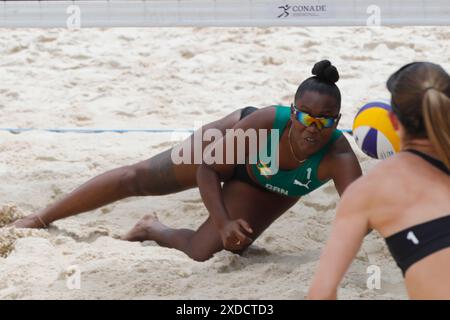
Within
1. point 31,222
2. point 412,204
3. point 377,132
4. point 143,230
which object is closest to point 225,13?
point 143,230

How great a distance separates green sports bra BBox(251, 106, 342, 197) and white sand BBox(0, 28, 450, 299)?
10.1 inches

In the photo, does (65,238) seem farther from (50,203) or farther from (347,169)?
(347,169)

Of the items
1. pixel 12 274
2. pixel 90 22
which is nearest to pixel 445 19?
pixel 90 22

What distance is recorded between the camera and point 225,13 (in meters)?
4.57

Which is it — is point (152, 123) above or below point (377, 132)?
below

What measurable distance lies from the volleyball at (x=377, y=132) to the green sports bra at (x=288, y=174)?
0.09m

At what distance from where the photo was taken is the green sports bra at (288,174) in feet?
10.4

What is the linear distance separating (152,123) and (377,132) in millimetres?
2103

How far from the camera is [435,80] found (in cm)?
194

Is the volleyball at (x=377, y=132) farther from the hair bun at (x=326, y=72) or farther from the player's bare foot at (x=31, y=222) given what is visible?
the player's bare foot at (x=31, y=222)

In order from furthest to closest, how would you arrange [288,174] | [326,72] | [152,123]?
1. [152,123]
2. [288,174]
3. [326,72]

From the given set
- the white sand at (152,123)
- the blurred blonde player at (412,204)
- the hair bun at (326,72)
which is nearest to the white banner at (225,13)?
the white sand at (152,123)

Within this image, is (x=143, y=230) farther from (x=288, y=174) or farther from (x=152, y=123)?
(x=152, y=123)

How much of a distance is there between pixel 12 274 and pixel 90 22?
1993 mm
